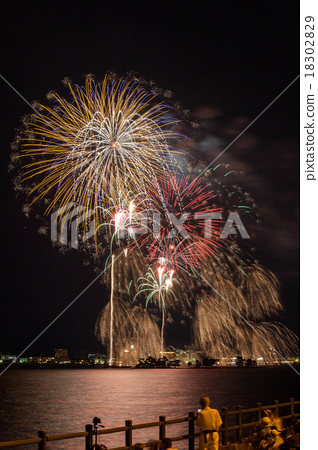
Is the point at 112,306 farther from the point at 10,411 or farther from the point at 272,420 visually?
the point at 272,420

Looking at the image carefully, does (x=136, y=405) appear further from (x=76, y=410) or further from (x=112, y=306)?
(x=112, y=306)

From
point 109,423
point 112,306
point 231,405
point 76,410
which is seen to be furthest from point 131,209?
point 112,306
